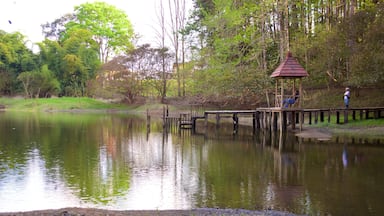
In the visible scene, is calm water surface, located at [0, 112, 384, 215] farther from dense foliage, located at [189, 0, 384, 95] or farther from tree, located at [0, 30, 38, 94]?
tree, located at [0, 30, 38, 94]

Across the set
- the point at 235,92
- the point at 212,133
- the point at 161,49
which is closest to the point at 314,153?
the point at 212,133

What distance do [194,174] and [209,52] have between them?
82.5ft

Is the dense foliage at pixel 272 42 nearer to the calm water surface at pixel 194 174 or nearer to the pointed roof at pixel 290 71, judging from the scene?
the pointed roof at pixel 290 71

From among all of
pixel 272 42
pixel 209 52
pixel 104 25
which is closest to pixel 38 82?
pixel 104 25

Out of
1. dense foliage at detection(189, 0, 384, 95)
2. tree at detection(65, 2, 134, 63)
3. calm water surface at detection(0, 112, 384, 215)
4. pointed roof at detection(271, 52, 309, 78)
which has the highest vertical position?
tree at detection(65, 2, 134, 63)

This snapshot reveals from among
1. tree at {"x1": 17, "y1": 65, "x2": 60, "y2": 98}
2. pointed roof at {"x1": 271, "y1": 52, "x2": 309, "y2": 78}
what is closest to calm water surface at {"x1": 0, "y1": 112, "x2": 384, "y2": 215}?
pointed roof at {"x1": 271, "y1": 52, "x2": 309, "y2": 78}

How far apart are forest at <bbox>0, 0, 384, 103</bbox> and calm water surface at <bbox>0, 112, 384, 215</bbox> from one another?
7.45m

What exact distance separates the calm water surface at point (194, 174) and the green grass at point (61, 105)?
30161 millimetres

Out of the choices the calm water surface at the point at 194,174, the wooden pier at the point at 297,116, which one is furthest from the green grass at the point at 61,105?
the calm water surface at the point at 194,174

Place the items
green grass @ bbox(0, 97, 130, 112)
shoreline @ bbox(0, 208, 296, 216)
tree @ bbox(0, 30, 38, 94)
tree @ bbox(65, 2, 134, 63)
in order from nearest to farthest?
shoreline @ bbox(0, 208, 296, 216) → green grass @ bbox(0, 97, 130, 112) → tree @ bbox(0, 30, 38, 94) → tree @ bbox(65, 2, 134, 63)

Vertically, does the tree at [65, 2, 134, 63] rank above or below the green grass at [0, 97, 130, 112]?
above

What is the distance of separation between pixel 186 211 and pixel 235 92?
78.6 ft

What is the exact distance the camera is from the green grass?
52.3 metres

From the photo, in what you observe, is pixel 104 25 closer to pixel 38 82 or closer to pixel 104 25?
pixel 104 25
